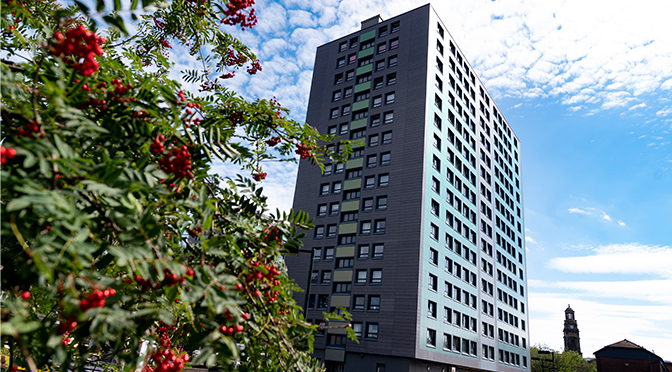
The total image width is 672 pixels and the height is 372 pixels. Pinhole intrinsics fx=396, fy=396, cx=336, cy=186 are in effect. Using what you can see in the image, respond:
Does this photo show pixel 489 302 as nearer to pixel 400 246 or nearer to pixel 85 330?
pixel 400 246

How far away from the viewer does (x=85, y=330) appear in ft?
7.91

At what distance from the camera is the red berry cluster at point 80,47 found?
262 centimetres

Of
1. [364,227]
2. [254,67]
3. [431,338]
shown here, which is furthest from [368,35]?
[254,67]

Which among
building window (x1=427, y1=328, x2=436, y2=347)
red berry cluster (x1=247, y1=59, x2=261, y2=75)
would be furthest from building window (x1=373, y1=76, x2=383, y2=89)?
red berry cluster (x1=247, y1=59, x2=261, y2=75)

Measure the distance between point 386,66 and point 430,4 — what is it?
27.9 feet

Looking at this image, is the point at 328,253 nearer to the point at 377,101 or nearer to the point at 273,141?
the point at 377,101

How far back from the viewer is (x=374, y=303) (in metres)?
37.6

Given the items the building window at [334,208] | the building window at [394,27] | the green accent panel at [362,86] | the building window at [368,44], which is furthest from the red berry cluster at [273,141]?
the building window at [368,44]

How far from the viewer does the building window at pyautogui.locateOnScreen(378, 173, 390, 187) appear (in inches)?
1649

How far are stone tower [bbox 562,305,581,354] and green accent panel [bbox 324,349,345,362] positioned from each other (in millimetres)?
102693

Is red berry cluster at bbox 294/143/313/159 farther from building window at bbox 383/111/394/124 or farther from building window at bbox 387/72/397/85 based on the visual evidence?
building window at bbox 387/72/397/85

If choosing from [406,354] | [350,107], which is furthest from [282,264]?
[350,107]

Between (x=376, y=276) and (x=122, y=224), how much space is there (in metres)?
37.6

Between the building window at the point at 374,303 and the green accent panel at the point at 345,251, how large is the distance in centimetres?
481
